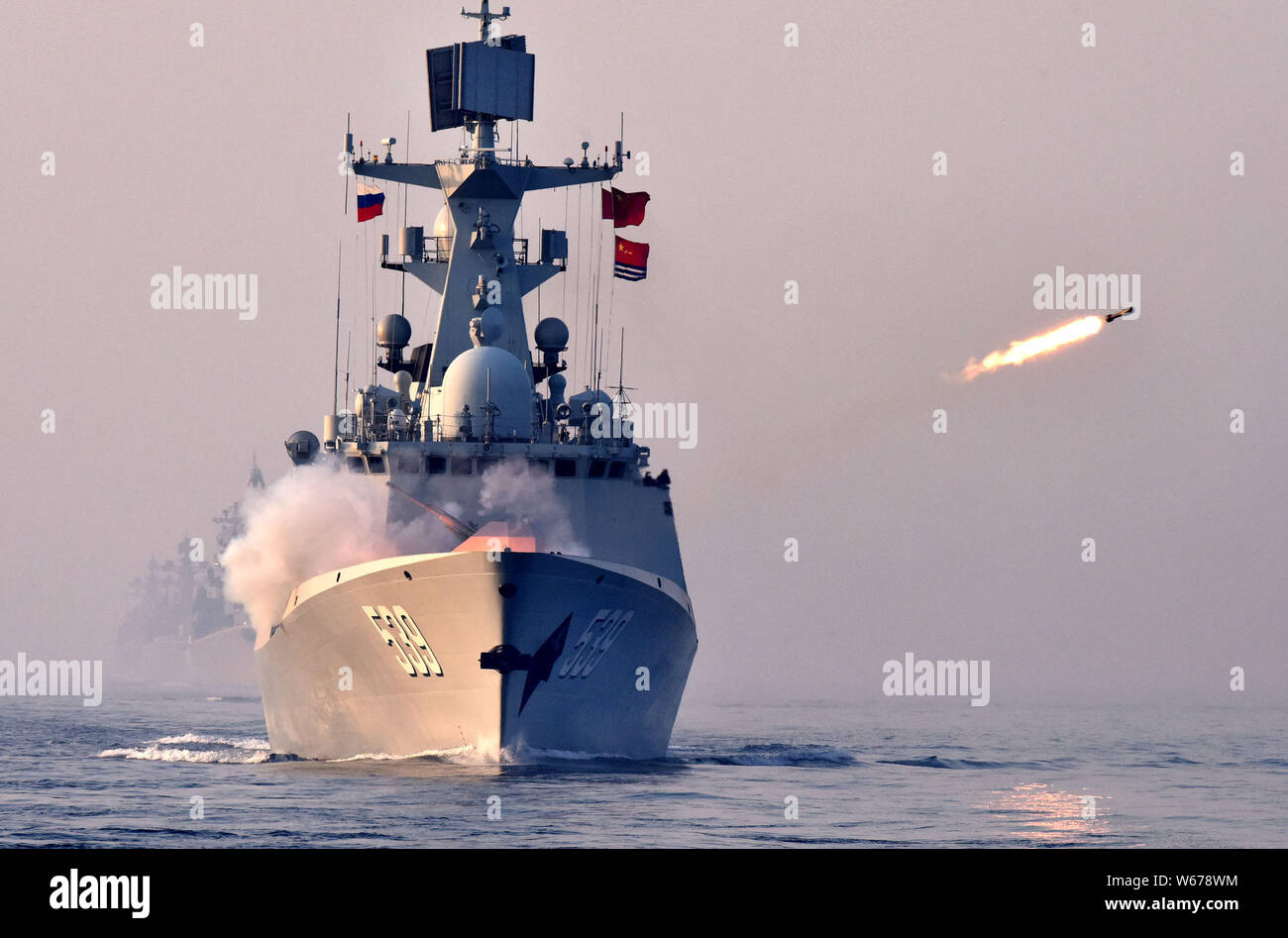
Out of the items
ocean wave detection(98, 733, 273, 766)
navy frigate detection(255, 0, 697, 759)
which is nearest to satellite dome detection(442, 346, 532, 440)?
navy frigate detection(255, 0, 697, 759)

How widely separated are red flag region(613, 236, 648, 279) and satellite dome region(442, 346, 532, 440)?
5740 mm

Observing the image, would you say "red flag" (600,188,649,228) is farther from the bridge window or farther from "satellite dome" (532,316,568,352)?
the bridge window

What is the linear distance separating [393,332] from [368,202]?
346 centimetres

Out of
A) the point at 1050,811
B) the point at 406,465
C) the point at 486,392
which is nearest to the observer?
the point at 1050,811

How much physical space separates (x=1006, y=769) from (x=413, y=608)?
51.5 ft

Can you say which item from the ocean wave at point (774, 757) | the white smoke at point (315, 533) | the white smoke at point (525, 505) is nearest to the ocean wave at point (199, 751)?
the white smoke at point (315, 533)

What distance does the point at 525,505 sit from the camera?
40969 mm

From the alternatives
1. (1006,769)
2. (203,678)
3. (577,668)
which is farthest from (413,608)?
(203,678)

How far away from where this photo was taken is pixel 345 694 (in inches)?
1490

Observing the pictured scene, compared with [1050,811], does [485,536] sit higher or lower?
higher

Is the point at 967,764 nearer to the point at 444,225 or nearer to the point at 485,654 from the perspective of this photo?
the point at 485,654

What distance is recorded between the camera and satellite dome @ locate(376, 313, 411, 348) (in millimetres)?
47125

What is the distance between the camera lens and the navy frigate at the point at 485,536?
113 feet

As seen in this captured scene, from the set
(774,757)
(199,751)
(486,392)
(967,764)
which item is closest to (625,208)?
(486,392)
